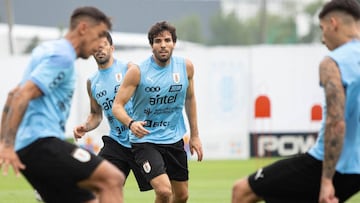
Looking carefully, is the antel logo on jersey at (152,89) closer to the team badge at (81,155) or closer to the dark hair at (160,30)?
the dark hair at (160,30)

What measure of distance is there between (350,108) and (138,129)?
11.3 feet

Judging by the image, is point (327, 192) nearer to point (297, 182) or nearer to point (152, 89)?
point (297, 182)

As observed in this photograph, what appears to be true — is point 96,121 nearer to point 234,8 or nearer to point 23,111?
point 23,111

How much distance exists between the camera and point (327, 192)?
310 inches

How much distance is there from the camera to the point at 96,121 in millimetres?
Answer: 12727

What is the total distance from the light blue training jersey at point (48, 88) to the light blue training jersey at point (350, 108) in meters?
2.04

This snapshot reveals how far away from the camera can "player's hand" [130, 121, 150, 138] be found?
1102 cm

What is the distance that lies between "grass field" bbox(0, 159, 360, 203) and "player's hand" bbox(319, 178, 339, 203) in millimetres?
7522

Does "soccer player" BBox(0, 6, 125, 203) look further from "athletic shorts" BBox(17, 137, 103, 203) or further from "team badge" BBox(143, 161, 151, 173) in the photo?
"team badge" BBox(143, 161, 151, 173)

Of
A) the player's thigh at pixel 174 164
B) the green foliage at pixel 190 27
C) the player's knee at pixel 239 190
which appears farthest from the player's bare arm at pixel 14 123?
the green foliage at pixel 190 27

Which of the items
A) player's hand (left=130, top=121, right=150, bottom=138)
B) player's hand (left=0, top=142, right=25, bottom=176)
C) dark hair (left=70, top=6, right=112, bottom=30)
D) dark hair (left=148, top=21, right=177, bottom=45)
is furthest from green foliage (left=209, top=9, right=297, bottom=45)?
player's hand (left=0, top=142, right=25, bottom=176)

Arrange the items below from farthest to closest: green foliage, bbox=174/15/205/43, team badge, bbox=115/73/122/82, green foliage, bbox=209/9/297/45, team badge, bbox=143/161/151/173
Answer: green foliage, bbox=174/15/205/43
green foliage, bbox=209/9/297/45
team badge, bbox=115/73/122/82
team badge, bbox=143/161/151/173

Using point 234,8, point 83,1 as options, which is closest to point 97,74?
point 83,1

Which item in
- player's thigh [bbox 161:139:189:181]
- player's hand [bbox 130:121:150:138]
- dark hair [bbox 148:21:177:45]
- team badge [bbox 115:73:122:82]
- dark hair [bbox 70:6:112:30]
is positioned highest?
dark hair [bbox 70:6:112:30]
